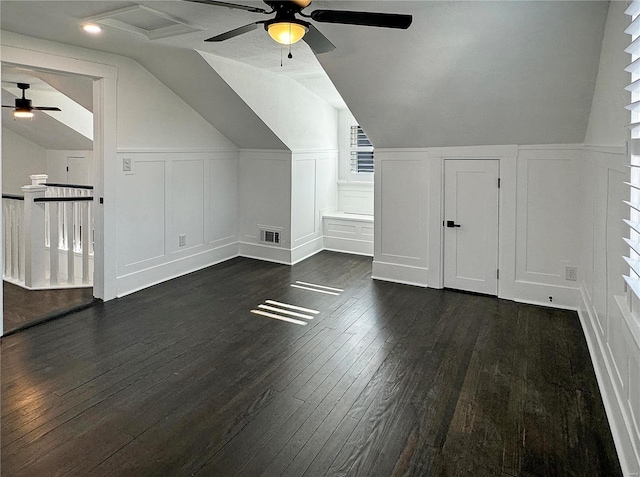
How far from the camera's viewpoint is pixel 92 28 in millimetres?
3639

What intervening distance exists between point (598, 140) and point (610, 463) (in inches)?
86.9

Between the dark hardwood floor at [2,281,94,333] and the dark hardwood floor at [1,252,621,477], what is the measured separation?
0.58 ft

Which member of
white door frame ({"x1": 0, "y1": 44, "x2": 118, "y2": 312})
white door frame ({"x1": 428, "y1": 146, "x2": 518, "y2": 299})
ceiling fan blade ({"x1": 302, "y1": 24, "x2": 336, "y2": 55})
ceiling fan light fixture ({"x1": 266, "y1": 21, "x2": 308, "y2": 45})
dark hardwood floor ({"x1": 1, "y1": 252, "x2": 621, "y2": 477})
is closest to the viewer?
dark hardwood floor ({"x1": 1, "y1": 252, "x2": 621, "y2": 477})

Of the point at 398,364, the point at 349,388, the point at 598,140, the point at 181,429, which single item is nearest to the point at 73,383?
the point at 181,429

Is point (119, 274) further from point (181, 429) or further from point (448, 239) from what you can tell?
point (448, 239)

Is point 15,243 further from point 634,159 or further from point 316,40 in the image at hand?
point 634,159

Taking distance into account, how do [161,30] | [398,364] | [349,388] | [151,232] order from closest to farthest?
[349,388], [398,364], [161,30], [151,232]

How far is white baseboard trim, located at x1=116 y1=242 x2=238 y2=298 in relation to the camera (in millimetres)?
4805

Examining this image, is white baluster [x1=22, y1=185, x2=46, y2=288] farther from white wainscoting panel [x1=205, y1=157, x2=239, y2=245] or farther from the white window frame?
the white window frame

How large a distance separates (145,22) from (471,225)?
11.6 ft

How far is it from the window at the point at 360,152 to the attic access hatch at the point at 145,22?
12.7 ft

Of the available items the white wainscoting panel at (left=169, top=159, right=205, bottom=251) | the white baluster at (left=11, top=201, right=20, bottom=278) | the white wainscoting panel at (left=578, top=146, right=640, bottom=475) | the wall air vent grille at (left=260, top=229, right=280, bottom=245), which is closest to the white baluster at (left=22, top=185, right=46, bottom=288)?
the white baluster at (left=11, top=201, right=20, bottom=278)

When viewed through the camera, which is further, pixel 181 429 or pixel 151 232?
pixel 151 232

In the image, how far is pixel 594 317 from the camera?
10.9ft
